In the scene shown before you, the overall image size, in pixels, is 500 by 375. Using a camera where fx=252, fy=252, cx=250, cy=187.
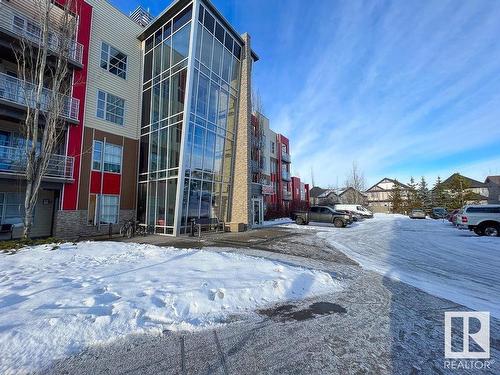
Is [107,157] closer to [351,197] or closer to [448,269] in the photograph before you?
[448,269]

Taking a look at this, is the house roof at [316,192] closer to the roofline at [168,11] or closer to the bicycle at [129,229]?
the roofline at [168,11]

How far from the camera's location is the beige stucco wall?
52.2ft

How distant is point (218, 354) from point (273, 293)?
2.25 metres

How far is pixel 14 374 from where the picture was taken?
2562 mm

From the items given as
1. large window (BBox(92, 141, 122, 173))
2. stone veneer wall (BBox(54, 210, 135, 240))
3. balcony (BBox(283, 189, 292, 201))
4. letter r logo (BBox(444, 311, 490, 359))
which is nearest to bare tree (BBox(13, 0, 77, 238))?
stone veneer wall (BBox(54, 210, 135, 240))

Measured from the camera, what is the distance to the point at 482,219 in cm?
1662

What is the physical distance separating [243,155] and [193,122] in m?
4.80

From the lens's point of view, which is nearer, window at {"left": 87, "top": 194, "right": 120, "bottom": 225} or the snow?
the snow

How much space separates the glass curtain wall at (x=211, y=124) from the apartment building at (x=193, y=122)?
62mm

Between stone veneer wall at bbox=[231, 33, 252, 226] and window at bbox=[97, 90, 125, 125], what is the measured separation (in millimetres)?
8532

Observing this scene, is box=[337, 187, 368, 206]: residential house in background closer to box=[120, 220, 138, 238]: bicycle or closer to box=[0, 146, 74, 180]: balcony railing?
box=[120, 220, 138, 238]: bicycle

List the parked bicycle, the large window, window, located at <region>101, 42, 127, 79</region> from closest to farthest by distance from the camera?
1. the parked bicycle
2. the large window
3. window, located at <region>101, 42, 127, 79</region>

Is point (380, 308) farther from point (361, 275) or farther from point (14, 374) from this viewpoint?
point (14, 374)

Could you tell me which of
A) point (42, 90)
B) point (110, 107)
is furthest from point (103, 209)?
point (42, 90)
